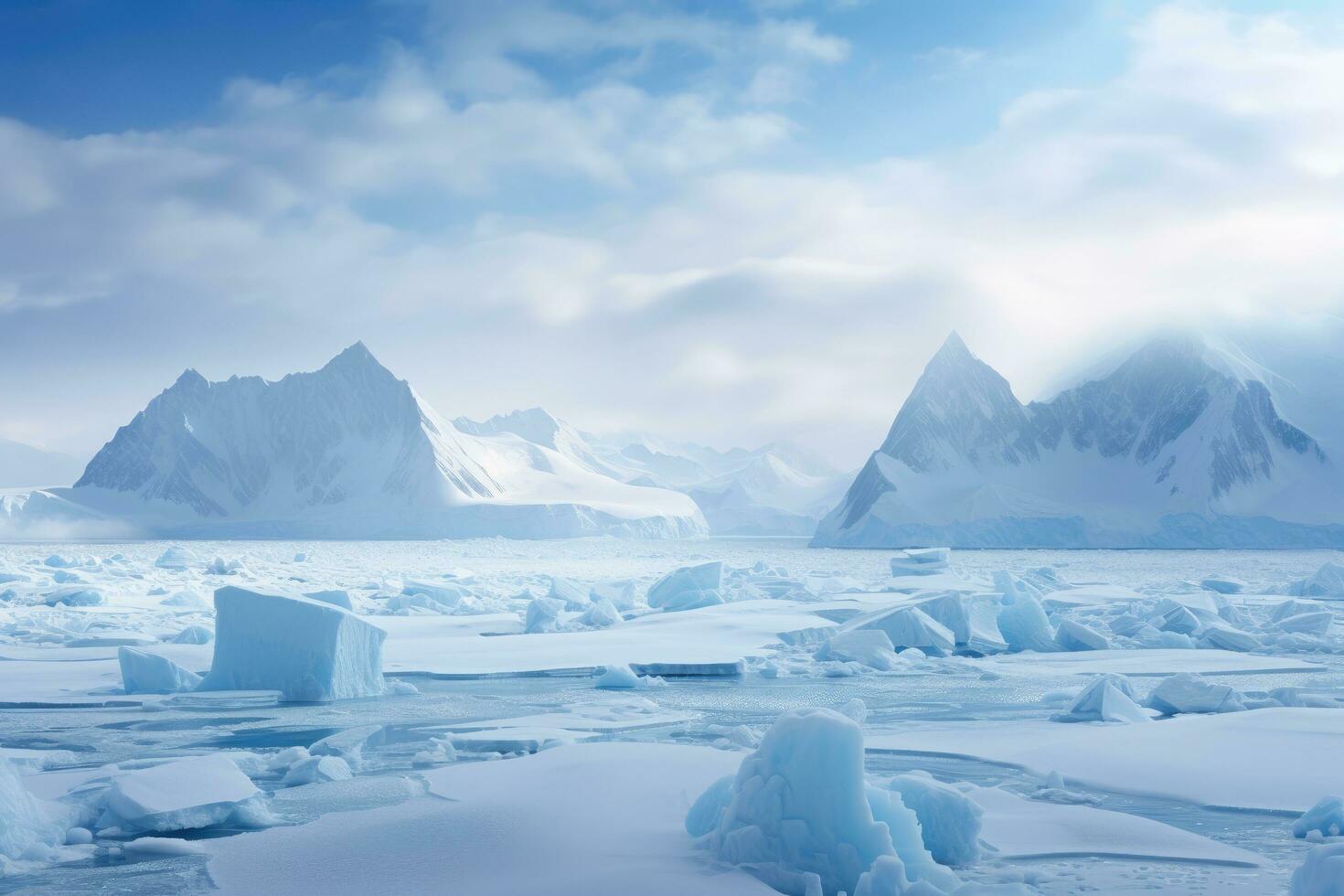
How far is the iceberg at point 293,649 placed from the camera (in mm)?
9648

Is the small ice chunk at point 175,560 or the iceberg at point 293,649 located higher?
the iceberg at point 293,649

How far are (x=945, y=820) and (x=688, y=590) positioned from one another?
1411 centimetres

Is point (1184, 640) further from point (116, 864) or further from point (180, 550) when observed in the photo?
point (180, 550)

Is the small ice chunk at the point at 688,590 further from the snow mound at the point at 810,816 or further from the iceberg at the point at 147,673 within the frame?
the snow mound at the point at 810,816

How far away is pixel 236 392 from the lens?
119438 millimetres

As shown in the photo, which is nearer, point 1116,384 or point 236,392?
point 1116,384

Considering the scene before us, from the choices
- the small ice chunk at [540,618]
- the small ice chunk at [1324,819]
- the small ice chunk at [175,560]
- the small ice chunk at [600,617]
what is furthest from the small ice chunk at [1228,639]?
the small ice chunk at [175,560]

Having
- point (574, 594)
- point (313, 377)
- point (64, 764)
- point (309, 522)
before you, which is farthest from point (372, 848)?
point (313, 377)

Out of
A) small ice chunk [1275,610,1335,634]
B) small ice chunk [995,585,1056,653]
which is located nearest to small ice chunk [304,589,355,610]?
small ice chunk [995,585,1056,653]

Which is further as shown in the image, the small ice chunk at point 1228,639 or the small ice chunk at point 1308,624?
the small ice chunk at point 1308,624

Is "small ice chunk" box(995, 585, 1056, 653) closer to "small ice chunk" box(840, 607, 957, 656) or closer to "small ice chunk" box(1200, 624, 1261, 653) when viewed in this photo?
"small ice chunk" box(840, 607, 957, 656)

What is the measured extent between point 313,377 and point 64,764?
390 ft

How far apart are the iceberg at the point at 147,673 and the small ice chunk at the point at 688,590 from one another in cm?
924

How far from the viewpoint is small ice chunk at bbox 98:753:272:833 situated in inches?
207
